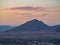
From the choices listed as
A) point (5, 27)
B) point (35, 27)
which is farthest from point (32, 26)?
point (5, 27)

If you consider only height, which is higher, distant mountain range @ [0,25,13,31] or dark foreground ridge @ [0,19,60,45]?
distant mountain range @ [0,25,13,31]

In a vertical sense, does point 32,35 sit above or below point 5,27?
below

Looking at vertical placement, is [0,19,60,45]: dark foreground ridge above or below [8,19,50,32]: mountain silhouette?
below

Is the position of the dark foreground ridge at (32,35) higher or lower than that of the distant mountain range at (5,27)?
lower

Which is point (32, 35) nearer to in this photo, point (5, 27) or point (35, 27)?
point (35, 27)

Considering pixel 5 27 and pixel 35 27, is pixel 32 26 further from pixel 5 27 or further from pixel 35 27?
pixel 5 27
